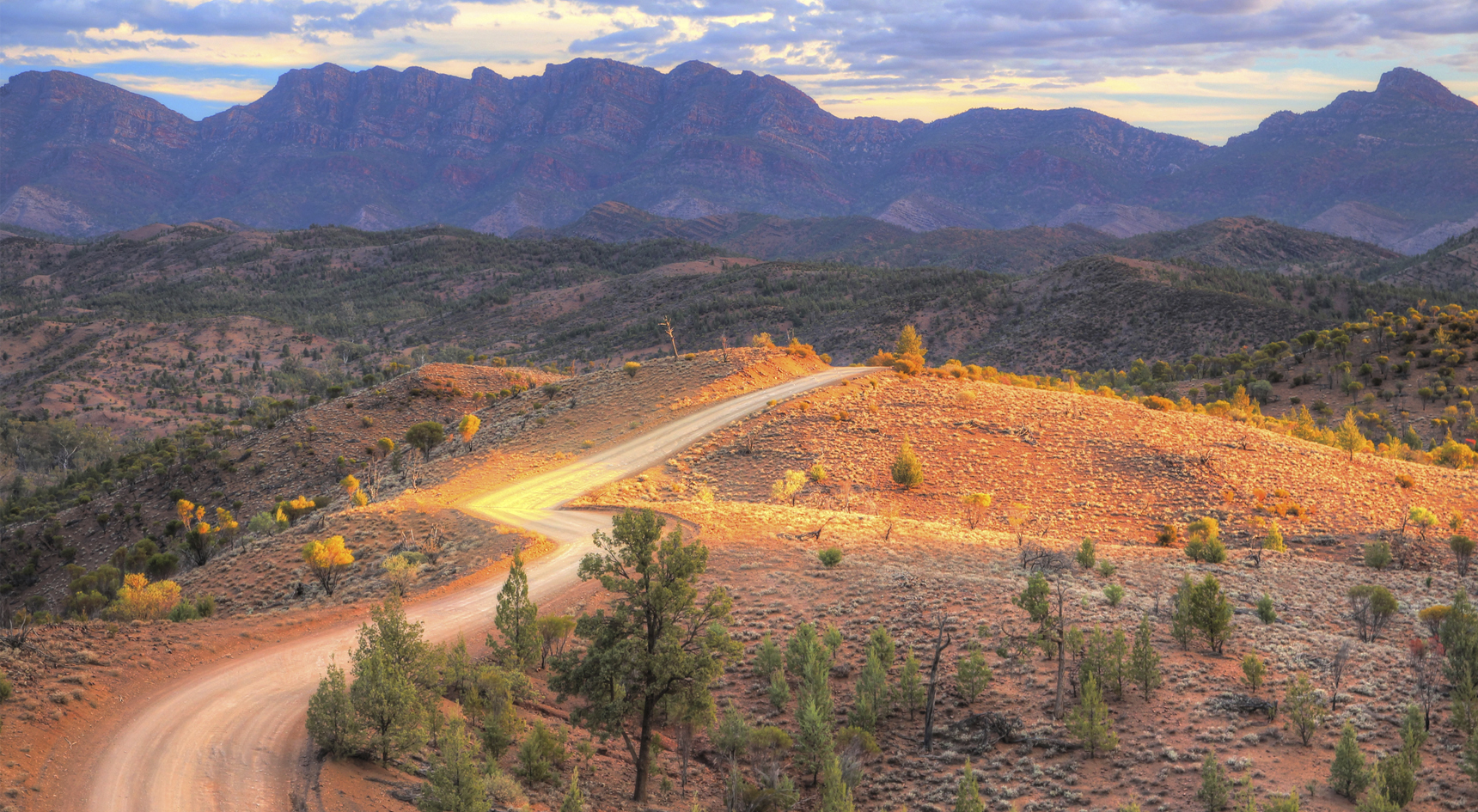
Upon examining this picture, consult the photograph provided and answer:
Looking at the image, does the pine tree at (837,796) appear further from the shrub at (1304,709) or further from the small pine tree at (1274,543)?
the small pine tree at (1274,543)

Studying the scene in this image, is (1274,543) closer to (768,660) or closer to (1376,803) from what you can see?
(1376,803)

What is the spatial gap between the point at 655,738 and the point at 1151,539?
62.1 ft

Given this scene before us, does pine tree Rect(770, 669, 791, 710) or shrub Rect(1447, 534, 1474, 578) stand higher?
shrub Rect(1447, 534, 1474, 578)

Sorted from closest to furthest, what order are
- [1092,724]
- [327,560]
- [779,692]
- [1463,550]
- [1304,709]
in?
[1304,709] < [1092,724] < [779,692] < [327,560] < [1463,550]

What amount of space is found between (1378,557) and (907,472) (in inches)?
542

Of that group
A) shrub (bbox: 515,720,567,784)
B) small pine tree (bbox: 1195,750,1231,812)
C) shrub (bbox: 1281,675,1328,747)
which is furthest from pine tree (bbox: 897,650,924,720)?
shrub (bbox: 515,720,567,784)

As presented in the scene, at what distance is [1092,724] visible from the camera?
15.3 m

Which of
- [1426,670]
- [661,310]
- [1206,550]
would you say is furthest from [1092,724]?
[661,310]

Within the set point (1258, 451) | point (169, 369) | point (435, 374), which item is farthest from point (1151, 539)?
point (169, 369)

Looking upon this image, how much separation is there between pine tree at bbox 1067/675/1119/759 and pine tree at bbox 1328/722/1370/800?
307 centimetres

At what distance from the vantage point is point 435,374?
6112 centimetres

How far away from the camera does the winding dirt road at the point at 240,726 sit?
1330cm

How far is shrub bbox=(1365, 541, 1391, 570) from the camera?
25344mm

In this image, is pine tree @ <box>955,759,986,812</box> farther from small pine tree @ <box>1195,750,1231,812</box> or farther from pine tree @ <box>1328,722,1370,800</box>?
pine tree @ <box>1328,722,1370,800</box>
